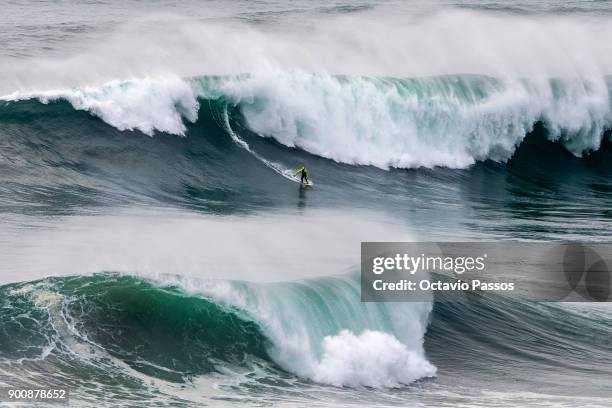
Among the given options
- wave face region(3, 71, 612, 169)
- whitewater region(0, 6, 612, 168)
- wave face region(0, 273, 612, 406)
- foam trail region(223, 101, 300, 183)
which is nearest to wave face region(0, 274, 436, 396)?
wave face region(0, 273, 612, 406)

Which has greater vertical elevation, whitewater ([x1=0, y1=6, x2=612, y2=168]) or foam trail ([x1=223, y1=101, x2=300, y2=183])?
whitewater ([x1=0, y1=6, x2=612, y2=168])

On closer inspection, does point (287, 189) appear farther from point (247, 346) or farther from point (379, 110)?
point (247, 346)

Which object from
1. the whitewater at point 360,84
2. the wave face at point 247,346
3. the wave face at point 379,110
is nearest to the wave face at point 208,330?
the wave face at point 247,346

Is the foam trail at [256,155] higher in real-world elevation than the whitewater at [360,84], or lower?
lower

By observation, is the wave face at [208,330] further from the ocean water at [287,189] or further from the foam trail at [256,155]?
the foam trail at [256,155]

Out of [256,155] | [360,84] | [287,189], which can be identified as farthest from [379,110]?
[287,189]

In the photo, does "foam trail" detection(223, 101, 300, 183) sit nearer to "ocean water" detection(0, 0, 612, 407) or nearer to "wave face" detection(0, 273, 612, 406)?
"ocean water" detection(0, 0, 612, 407)
